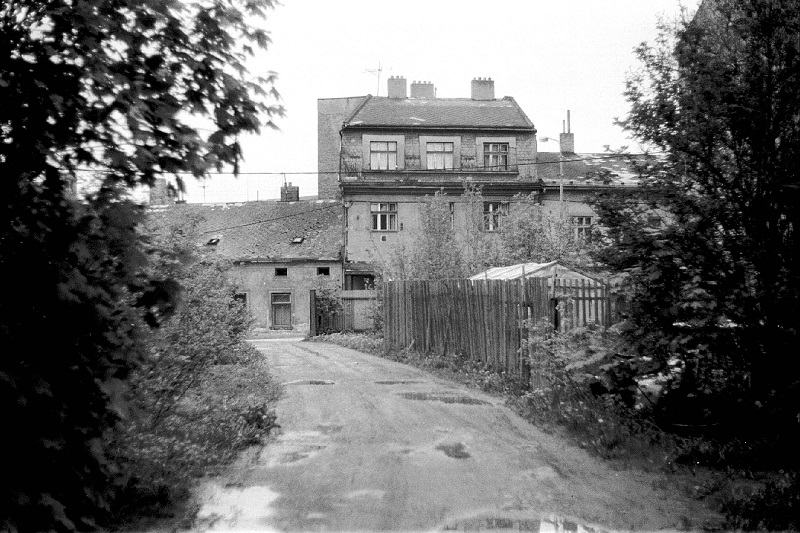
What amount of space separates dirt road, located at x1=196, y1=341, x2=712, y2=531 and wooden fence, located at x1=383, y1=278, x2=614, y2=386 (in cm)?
203

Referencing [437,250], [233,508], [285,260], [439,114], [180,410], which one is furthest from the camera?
[285,260]

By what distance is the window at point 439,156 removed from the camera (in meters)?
39.7

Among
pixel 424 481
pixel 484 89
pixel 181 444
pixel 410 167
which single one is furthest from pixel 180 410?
pixel 484 89

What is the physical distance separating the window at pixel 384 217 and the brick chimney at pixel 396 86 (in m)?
7.04

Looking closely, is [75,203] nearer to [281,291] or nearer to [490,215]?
[490,215]

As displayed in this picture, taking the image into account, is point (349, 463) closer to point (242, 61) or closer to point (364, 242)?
point (242, 61)

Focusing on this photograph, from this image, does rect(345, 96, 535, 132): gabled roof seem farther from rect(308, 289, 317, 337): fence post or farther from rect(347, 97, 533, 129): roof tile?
rect(308, 289, 317, 337): fence post

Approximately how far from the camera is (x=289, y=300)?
42469 millimetres

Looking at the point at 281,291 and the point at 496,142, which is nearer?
the point at 496,142

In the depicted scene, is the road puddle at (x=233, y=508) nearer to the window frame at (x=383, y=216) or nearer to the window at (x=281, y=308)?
the window frame at (x=383, y=216)

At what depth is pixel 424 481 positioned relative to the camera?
7.20m

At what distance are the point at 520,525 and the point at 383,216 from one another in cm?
3445

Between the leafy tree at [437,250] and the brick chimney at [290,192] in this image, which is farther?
the brick chimney at [290,192]

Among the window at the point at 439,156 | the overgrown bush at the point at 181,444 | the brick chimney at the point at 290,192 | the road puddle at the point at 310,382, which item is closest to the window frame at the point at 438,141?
the window at the point at 439,156
